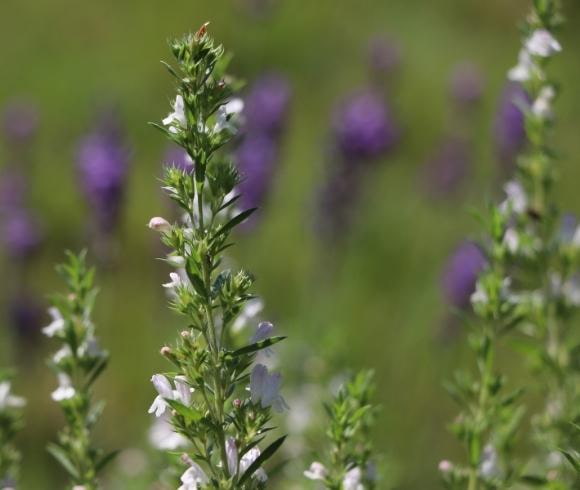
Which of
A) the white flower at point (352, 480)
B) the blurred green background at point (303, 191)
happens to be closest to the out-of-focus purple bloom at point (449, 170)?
the blurred green background at point (303, 191)

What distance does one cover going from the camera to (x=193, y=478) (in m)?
1.20

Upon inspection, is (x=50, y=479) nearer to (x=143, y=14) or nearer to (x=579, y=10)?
(x=143, y=14)

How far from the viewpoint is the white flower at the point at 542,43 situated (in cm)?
180

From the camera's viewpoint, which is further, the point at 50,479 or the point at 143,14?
the point at 143,14

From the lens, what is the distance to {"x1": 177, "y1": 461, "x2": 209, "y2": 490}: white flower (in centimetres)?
118

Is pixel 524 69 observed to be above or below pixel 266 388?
above

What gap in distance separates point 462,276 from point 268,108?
43.9 inches

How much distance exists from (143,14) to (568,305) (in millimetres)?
6831

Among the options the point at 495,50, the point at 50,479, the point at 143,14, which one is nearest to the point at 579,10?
the point at 495,50

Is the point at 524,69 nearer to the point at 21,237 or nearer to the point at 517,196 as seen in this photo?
the point at 517,196

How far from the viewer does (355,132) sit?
4.21 meters

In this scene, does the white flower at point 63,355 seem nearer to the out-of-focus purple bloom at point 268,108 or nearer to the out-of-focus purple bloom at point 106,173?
the out-of-focus purple bloom at point 106,173

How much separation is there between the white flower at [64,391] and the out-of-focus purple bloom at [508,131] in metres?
2.70

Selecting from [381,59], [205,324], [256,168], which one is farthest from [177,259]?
[381,59]
